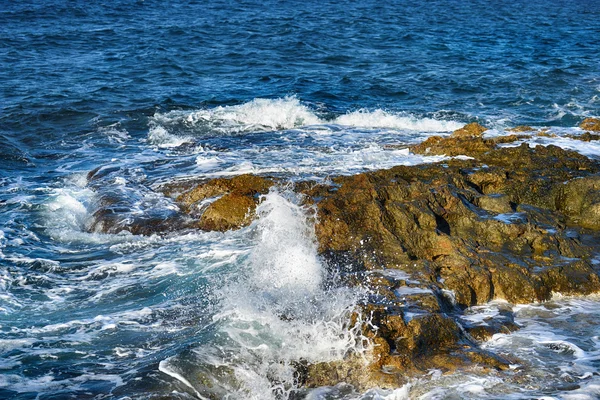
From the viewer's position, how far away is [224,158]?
35.9 ft

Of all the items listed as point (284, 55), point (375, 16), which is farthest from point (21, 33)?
point (375, 16)

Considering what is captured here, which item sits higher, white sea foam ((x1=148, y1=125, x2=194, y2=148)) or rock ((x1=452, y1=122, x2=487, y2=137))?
rock ((x1=452, y1=122, x2=487, y2=137))

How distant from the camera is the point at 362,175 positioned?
8031 millimetres

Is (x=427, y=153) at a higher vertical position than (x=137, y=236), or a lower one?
higher

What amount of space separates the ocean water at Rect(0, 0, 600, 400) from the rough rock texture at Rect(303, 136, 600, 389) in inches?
7.6

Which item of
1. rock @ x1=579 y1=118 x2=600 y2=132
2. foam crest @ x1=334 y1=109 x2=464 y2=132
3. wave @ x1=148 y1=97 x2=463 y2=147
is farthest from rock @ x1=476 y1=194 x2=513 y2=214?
foam crest @ x1=334 y1=109 x2=464 y2=132

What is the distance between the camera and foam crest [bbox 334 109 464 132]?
1339cm

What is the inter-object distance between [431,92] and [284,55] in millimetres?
5493

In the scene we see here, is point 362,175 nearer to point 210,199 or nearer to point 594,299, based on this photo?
point 210,199

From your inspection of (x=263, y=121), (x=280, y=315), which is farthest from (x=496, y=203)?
(x=263, y=121)

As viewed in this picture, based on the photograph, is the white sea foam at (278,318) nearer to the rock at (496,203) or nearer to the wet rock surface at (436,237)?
the wet rock surface at (436,237)

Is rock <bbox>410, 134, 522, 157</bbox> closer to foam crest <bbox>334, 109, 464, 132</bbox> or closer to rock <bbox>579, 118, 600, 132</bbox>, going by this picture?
rock <bbox>579, 118, 600, 132</bbox>

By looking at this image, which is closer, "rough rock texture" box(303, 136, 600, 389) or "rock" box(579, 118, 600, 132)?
"rough rock texture" box(303, 136, 600, 389)

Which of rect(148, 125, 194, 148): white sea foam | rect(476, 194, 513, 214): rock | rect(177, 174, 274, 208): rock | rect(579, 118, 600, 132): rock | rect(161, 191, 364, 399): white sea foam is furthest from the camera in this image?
rect(148, 125, 194, 148): white sea foam
